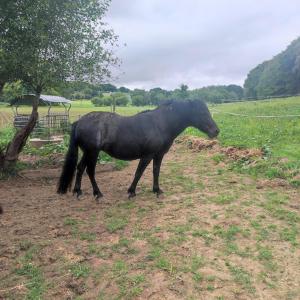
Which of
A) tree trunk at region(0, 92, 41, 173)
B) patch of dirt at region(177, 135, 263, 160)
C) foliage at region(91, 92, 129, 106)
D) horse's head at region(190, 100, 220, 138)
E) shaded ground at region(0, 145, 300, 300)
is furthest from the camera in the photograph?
foliage at region(91, 92, 129, 106)

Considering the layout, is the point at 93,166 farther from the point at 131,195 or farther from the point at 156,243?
the point at 156,243

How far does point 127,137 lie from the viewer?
7.40m

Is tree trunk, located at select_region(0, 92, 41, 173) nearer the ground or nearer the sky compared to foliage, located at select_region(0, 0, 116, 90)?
nearer the ground

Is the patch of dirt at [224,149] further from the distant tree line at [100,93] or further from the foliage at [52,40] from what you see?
the foliage at [52,40]

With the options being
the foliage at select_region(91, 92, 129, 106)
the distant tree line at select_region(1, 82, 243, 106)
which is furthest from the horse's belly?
the foliage at select_region(91, 92, 129, 106)

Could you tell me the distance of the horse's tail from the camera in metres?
7.47

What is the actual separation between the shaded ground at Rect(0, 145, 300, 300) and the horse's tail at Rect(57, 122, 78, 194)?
0.23m

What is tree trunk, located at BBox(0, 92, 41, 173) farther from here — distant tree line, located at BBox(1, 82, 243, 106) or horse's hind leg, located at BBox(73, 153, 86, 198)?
horse's hind leg, located at BBox(73, 153, 86, 198)

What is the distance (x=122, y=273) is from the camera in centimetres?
435

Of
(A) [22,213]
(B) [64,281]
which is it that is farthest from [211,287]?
(A) [22,213]

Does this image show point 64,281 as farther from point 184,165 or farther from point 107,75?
point 107,75

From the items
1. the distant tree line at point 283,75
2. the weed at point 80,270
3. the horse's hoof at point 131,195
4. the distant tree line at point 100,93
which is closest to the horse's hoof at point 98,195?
the horse's hoof at point 131,195

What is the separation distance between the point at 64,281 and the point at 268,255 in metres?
2.45

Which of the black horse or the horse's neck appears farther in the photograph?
the horse's neck
